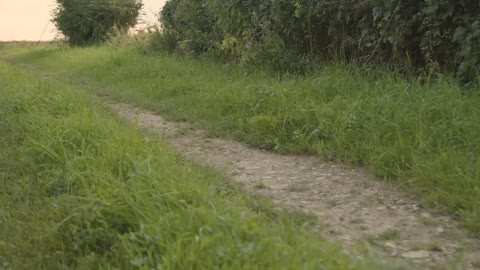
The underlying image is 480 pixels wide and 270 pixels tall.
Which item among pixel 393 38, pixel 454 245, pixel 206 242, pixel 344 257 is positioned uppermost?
pixel 393 38

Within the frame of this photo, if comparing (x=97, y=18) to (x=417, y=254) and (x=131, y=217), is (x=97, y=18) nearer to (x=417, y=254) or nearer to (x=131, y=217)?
(x=131, y=217)

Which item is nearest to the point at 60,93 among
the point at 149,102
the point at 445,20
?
the point at 149,102

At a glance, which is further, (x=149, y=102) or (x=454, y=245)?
(x=149, y=102)

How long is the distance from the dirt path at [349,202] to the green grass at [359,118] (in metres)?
0.16

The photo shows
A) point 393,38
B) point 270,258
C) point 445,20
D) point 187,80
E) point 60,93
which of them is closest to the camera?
point 270,258

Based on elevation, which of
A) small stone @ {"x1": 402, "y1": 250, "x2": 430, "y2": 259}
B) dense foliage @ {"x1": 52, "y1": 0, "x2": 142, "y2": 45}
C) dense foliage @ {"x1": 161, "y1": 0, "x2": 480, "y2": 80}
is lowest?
small stone @ {"x1": 402, "y1": 250, "x2": 430, "y2": 259}

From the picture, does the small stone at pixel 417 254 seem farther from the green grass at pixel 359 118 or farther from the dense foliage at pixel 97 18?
the dense foliage at pixel 97 18

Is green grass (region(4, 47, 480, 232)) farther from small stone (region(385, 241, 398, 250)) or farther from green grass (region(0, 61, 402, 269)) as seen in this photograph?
green grass (region(0, 61, 402, 269))

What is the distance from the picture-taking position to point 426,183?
10.7 feet

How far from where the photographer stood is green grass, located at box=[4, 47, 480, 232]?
330 cm

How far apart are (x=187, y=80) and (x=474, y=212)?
215 inches

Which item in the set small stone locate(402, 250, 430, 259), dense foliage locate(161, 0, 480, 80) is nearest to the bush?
dense foliage locate(161, 0, 480, 80)

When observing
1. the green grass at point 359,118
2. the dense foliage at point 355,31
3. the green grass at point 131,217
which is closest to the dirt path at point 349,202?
the green grass at point 359,118

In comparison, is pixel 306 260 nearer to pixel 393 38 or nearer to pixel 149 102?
pixel 393 38
